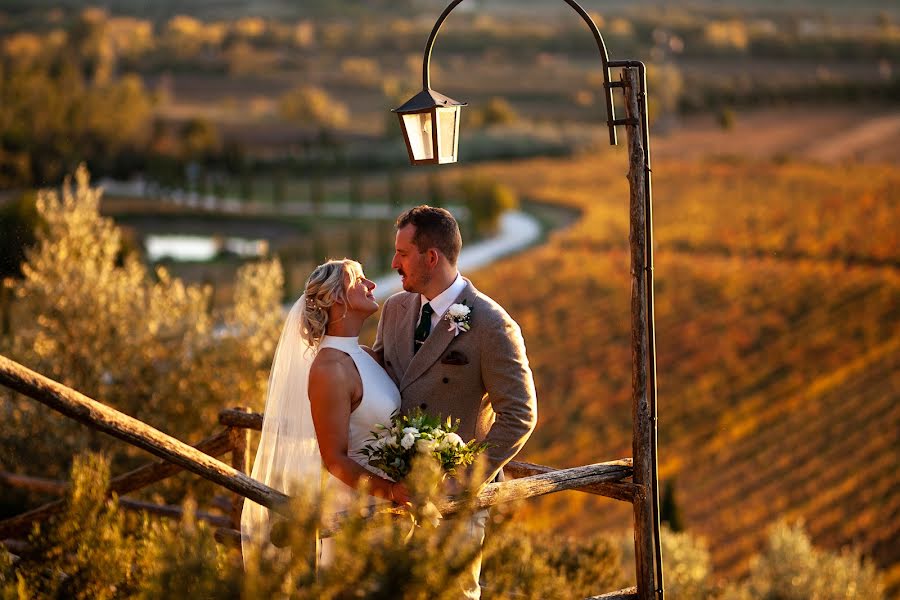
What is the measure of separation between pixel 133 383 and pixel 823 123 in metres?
65.1

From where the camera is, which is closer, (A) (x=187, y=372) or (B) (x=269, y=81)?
(A) (x=187, y=372)

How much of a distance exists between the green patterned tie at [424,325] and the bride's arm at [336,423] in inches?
18.9

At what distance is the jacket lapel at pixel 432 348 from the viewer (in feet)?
15.4

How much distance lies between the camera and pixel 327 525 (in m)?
3.89

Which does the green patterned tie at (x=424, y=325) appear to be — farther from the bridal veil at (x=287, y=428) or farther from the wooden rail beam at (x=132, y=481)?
the wooden rail beam at (x=132, y=481)

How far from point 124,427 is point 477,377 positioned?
1.50m

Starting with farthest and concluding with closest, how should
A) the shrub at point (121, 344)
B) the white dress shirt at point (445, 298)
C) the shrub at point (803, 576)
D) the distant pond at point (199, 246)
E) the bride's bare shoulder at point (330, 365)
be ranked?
the distant pond at point (199, 246)
the shrub at point (803, 576)
the shrub at point (121, 344)
the white dress shirt at point (445, 298)
the bride's bare shoulder at point (330, 365)

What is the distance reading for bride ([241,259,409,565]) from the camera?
14.4 feet

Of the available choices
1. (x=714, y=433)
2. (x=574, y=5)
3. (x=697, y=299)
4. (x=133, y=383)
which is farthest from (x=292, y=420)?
(x=697, y=299)

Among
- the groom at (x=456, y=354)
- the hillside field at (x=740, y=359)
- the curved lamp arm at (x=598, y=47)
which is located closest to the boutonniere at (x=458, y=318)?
the groom at (x=456, y=354)

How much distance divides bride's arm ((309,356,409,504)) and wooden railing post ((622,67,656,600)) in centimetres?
126

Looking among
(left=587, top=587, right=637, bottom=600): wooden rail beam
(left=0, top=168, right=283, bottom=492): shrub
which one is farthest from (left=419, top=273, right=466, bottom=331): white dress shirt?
(left=0, top=168, right=283, bottom=492): shrub

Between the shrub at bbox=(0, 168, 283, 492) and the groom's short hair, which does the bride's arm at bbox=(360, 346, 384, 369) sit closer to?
the groom's short hair

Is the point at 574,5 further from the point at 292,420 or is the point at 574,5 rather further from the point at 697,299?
the point at 697,299
